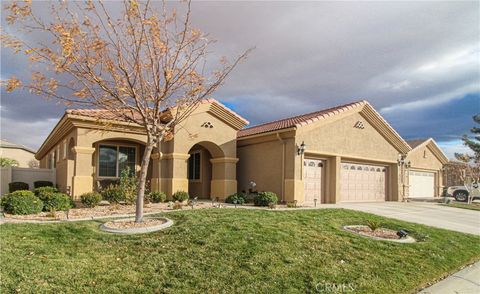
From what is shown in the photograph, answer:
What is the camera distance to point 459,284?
6730 millimetres

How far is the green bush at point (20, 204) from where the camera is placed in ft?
35.1

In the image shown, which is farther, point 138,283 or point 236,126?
point 236,126

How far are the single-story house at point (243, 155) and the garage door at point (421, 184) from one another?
20.0ft

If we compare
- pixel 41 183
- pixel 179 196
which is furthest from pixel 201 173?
pixel 41 183

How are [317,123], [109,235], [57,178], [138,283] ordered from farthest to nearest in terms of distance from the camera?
[57,178], [317,123], [109,235], [138,283]

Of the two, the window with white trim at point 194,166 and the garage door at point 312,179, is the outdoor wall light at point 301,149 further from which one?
the window with white trim at point 194,166

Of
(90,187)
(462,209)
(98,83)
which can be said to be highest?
(98,83)

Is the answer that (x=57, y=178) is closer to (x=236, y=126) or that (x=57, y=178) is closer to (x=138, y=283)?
(x=236, y=126)

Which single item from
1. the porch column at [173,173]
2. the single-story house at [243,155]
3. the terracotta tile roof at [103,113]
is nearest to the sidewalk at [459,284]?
the single-story house at [243,155]

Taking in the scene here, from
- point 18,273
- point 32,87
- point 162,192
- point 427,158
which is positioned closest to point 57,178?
point 162,192

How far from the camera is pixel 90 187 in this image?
14.8 m

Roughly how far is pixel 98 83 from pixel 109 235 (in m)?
3.67

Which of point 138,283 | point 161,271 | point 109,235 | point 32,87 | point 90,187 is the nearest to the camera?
point 138,283

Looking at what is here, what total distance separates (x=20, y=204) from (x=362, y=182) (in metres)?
16.4
